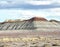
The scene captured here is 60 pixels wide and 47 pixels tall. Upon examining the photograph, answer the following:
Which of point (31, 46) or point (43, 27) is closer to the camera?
point (31, 46)

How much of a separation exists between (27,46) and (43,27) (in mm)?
156807

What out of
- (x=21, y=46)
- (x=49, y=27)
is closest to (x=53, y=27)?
(x=49, y=27)

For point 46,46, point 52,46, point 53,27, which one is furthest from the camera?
point 53,27

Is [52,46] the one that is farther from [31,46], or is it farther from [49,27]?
[49,27]

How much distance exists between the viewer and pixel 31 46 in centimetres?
4059

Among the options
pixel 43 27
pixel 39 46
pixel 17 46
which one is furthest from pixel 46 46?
pixel 43 27

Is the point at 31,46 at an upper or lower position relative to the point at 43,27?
upper

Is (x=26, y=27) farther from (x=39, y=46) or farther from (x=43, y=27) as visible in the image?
(x=39, y=46)

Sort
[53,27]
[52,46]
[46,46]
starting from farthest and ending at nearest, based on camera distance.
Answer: [53,27]
[52,46]
[46,46]

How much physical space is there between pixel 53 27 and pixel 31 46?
6178 inches

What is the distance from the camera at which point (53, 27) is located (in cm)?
19675

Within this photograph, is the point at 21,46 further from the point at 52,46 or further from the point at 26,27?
the point at 26,27

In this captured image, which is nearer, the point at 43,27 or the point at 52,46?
the point at 52,46

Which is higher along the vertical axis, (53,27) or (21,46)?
(21,46)
